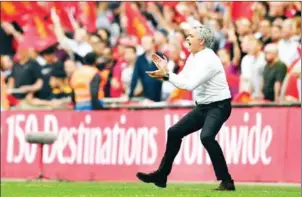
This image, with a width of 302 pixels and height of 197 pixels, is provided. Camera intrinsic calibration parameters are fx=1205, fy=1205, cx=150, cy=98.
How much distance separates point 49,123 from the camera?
23891 mm

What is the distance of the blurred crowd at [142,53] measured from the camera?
22156 millimetres

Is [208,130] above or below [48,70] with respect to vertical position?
below

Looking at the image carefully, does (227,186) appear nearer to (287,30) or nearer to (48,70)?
(287,30)

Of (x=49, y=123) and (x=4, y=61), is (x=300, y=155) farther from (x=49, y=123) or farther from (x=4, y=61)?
(x=4, y=61)

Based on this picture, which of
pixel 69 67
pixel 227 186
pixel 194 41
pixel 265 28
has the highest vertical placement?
pixel 265 28

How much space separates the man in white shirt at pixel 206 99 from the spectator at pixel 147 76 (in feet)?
23.1

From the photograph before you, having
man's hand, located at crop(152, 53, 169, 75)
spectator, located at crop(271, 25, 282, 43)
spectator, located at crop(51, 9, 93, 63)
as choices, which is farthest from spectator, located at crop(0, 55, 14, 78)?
man's hand, located at crop(152, 53, 169, 75)

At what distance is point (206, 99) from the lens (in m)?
16.2

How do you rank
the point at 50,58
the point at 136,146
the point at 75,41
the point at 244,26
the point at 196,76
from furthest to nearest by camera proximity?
the point at 50,58, the point at 75,41, the point at 244,26, the point at 136,146, the point at 196,76

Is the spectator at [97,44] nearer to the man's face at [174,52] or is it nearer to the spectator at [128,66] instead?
the spectator at [128,66]

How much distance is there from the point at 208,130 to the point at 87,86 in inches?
303

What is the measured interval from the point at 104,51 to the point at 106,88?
1.13 metres

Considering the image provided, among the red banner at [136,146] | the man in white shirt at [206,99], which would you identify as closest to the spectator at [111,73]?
the red banner at [136,146]

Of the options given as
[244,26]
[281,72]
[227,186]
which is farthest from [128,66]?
[227,186]
